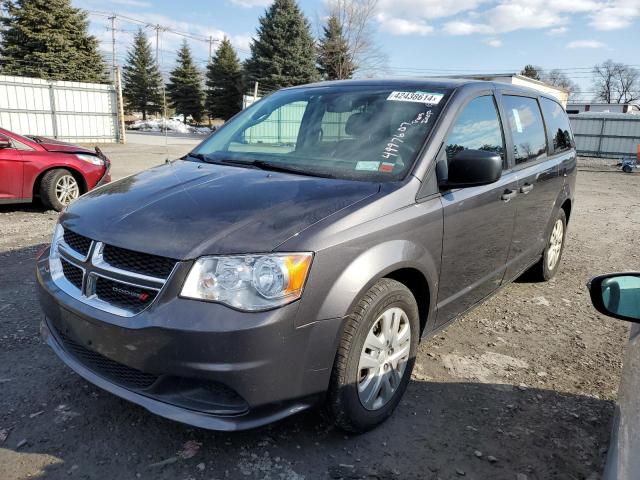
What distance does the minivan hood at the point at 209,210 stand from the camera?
2.19m

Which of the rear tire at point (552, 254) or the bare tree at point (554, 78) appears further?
the bare tree at point (554, 78)

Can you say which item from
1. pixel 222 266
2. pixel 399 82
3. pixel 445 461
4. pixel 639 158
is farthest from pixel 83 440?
pixel 639 158

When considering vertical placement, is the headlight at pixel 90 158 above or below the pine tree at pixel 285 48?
below

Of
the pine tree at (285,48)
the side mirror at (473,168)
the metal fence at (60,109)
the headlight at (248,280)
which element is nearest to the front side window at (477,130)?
the side mirror at (473,168)

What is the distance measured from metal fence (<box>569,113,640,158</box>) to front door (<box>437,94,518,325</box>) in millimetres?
23917

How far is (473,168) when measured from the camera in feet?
9.11

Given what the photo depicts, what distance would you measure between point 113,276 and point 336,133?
5.35 feet

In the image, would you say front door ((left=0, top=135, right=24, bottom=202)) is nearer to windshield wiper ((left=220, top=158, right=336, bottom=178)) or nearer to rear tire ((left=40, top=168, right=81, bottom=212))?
rear tire ((left=40, top=168, right=81, bottom=212))

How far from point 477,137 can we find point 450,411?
1.72 meters

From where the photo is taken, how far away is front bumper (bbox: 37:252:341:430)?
2045 mm

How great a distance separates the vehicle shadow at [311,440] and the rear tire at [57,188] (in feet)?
16.9

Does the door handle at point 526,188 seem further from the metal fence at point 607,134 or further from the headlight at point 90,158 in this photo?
the metal fence at point 607,134

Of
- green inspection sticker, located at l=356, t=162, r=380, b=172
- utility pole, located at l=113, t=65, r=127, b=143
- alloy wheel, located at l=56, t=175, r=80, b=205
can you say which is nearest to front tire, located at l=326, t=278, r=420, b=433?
green inspection sticker, located at l=356, t=162, r=380, b=172

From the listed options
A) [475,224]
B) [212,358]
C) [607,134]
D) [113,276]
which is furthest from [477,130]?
[607,134]
